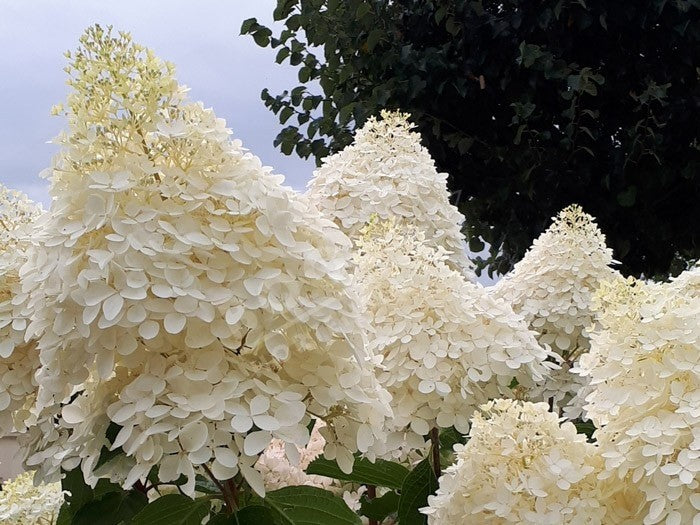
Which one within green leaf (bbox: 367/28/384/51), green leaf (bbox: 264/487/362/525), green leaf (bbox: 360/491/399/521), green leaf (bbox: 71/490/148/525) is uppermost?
green leaf (bbox: 367/28/384/51)

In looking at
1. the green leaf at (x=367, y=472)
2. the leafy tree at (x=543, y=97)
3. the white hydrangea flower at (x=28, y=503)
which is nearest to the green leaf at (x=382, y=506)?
the green leaf at (x=367, y=472)

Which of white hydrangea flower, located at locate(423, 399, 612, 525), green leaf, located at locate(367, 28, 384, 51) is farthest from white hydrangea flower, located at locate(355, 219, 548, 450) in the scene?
green leaf, located at locate(367, 28, 384, 51)

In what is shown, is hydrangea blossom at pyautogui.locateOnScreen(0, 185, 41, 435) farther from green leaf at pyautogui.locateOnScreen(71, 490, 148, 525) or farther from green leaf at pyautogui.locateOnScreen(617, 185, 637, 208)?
green leaf at pyautogui.locateOnScreen(617, 185, 637, 208)

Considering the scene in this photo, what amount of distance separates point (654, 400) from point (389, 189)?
590mm

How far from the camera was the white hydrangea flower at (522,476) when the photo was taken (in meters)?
0.65

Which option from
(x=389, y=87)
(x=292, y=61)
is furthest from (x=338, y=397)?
(x=292, y=61)

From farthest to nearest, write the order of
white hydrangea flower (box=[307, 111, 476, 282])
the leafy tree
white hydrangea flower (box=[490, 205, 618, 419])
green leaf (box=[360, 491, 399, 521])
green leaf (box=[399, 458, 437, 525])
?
the leafy tree
white hydrangea flower (box=[490, 205, 618, 419])
white hydrangea flower (box=[307, 111, 476, 282])
green leaf (box=[360, 491, 399, 521])
green leaf (box=[399, 458, 437, 525])

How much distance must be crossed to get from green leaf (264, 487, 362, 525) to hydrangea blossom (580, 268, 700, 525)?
0.22 metres

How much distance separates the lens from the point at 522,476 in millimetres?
666

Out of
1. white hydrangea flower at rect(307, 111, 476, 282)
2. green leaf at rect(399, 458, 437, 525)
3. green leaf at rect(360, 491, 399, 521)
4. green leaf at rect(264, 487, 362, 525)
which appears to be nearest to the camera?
green leaf at rect(264, 487, 362, 525)

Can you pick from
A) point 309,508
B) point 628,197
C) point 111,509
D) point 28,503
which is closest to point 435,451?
point 309,508

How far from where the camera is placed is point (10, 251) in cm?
79

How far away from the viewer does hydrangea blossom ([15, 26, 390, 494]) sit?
23.0 inches

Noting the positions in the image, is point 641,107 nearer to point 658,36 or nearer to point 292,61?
point 658,36
